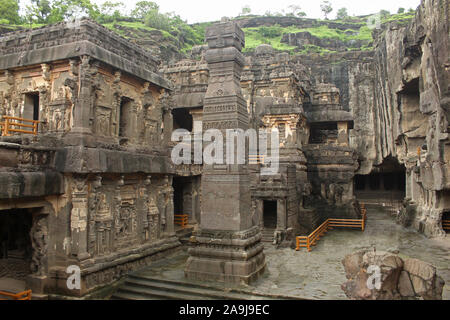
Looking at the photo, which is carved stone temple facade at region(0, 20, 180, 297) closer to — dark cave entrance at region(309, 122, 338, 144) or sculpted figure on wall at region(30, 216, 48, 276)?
sculpted figure on wall at region(30, 216, 48, 276)

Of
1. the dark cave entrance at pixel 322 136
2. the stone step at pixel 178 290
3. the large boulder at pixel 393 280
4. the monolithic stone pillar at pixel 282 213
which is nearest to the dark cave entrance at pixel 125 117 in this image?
the stone step at pixel 178 290

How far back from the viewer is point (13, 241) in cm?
1320

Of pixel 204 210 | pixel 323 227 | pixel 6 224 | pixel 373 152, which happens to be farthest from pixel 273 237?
pixel 373 152

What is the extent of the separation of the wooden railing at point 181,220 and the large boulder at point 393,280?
1294 centimetres

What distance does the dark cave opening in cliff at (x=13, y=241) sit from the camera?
40.6ft

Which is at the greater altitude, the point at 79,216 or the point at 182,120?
the point at 182,120

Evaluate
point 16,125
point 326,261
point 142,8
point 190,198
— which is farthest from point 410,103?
point 142,8

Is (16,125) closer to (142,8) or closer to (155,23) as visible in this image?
(155,23)

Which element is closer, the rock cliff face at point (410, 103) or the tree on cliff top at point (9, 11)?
the rock cliff face at point (410, 103)

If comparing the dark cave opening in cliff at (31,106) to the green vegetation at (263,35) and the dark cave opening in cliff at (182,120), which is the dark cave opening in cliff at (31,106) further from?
the green vegetation at (263,35)

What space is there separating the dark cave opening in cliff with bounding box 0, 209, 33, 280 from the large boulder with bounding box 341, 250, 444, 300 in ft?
37.3

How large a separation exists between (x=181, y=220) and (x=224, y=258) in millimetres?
9248

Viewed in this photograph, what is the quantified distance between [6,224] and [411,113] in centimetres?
2416
